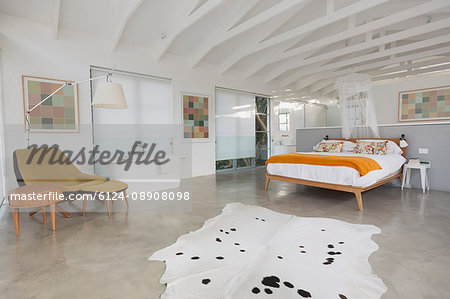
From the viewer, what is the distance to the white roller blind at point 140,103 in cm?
495

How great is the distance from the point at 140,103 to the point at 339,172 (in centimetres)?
414

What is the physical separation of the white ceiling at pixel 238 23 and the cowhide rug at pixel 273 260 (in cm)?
348

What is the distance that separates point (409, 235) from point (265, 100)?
6168mm

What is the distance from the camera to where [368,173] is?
139 inches

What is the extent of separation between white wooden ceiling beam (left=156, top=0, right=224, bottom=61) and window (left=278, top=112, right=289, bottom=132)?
184 inches

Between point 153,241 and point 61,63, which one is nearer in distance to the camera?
point 153,241

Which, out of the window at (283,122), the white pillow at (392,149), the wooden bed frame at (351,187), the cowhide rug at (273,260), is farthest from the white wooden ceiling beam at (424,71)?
the cowhide rug at (273,260)

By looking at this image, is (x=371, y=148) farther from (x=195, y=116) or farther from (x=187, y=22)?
(x=187, y=22)

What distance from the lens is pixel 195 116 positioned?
6207 mm

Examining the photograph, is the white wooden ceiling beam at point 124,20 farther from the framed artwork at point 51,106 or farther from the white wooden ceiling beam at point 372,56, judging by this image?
the white wooden ceiling beam at point 372,56

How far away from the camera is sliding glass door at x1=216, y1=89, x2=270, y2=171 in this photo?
6.94 meters

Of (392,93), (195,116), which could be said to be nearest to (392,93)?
(392,93)

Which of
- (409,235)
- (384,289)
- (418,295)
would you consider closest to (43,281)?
(384,289)

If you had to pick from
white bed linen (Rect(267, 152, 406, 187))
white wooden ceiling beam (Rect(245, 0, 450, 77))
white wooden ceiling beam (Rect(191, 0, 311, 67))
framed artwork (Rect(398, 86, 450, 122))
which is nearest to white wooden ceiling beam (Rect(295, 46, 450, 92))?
framed artwork (Rect(398, 86, 450, 122))
